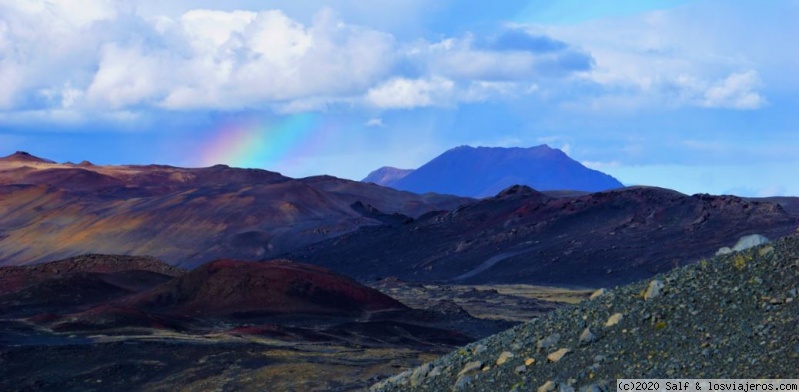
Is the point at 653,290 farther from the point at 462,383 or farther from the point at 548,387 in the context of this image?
the point at 462,383

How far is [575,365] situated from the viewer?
13695 mm

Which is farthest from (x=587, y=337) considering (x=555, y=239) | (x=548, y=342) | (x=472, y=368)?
(x=555, y=239)

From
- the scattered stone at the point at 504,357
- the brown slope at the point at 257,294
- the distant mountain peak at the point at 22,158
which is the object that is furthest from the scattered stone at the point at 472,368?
the distant mountain peak at the point at 22,158

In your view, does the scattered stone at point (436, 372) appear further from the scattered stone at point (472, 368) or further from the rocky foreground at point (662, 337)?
the scattered stone at point (472, 368)

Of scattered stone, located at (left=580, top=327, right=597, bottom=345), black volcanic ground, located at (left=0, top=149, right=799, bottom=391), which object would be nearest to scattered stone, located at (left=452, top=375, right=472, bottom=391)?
scattered stone, located at (left=580, top=327, right=597, bottom=345)

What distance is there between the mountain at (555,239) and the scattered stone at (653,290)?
204 ft

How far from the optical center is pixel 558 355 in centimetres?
1412

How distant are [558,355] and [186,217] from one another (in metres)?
111

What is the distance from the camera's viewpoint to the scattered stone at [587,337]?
46.5 ft

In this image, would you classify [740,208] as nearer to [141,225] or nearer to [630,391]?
[141,225]

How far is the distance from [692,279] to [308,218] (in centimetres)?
10803

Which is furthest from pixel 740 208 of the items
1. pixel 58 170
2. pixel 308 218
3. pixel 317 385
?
pixel 58 170

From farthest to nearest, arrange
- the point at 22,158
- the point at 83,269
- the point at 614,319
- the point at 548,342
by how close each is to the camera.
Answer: the point at 22,158
the point at 83,269
the point at 548,342
the point at 614,319

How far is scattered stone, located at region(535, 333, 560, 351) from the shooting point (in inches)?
575
